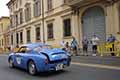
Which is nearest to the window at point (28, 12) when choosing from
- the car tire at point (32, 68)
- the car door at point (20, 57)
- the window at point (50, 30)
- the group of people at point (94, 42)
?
the window at point (50, 30)

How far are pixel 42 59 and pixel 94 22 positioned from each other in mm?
16761

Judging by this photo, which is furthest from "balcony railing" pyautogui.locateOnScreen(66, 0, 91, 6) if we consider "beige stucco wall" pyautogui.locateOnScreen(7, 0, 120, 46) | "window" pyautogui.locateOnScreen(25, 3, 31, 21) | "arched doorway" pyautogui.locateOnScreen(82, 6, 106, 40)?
"window" pyautogui.locateOnScreen(25, 3, 31, 21)

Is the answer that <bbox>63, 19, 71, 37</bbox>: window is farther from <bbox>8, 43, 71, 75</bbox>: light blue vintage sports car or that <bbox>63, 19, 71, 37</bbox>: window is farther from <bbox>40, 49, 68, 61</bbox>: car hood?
<bbox>40, 49, 68, 61</bbox>: car hood

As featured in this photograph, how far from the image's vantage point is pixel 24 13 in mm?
45531

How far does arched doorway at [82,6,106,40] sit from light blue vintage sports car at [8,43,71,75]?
13.9 meters

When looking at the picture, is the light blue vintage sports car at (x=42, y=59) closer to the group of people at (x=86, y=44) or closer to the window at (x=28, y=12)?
the group of people at (x=86, y=44)

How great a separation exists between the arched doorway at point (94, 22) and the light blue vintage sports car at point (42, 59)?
13.9m

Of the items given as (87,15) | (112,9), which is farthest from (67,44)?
(112,9)

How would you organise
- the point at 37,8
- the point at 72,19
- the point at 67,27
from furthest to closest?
the point at 37,8, the point at 67,27, the point at 72,19

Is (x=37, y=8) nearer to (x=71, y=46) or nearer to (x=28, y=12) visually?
(x=28, y=12)

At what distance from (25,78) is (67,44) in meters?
18.1

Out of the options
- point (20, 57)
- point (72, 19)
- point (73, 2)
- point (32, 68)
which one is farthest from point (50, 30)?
point (32, 68)

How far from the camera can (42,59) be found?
1146 cm

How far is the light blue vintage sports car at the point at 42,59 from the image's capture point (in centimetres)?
1146
